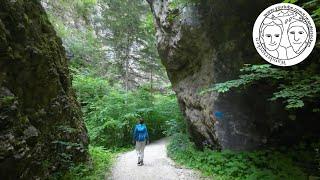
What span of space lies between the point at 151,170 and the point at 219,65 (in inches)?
173

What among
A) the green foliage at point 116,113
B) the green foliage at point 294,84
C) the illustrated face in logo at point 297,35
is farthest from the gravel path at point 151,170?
the illustrated face in logo at point 297,35

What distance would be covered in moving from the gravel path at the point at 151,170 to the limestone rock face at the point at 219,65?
1.67 metres

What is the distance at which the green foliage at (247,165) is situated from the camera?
333 inches

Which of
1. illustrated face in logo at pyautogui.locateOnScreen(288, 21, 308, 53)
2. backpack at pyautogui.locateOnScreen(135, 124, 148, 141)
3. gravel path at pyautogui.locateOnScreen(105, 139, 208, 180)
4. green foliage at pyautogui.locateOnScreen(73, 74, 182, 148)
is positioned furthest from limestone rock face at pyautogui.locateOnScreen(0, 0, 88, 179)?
green foliage at pyautogui.locateOnScreen(73, 74, 182, 148)

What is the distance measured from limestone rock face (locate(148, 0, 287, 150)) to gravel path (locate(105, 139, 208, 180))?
1672 mm

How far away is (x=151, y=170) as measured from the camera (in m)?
10.8

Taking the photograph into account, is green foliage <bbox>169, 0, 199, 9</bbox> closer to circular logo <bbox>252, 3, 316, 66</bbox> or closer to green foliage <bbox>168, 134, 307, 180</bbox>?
circular logo <bbox>252, 3, 316, 66</bbox>

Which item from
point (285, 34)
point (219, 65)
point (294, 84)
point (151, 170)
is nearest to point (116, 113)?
point (151, 170)

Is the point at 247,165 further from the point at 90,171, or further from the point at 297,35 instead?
the point at 90,171

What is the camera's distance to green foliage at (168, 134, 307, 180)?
8.45 metres

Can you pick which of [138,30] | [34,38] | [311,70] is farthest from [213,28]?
[138,30]

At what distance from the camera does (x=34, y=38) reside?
8055mm

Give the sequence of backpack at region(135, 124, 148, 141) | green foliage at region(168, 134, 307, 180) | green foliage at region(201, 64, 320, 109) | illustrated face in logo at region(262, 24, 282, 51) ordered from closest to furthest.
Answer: illustrated face in logo at region(262, 24, 282, 51), green foliage at region(201, 64, 320, 109), green foliage at region(168, 134, 307, 180), backpack at region(135, 124, 148, 141)

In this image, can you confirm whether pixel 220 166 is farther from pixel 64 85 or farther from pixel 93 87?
pixel 93 87
